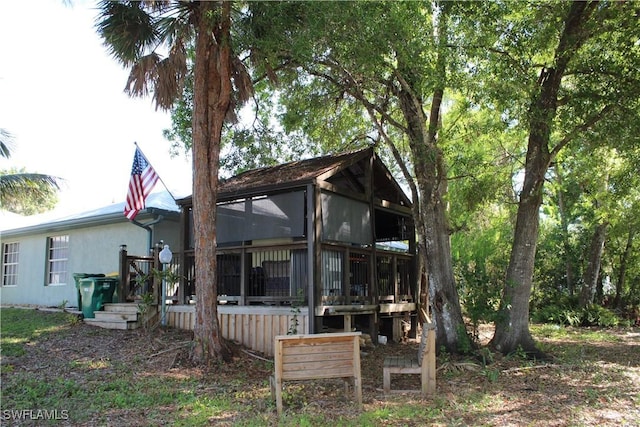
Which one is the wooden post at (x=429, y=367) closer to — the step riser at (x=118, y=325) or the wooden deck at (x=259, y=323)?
the wooden deck at (x=259, y=323)

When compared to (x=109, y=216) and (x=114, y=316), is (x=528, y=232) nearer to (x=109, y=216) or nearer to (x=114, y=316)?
(x=114, y=316)

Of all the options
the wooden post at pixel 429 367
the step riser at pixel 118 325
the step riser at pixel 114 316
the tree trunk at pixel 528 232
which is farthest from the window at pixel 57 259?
the tree trunk at pixel 528 232

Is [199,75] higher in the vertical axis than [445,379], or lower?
higher

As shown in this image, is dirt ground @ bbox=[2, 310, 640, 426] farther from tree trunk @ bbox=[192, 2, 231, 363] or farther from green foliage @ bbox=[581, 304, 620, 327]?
green foliage @ bbox=[581, 304, 620, 327]

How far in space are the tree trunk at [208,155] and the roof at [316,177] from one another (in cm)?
169

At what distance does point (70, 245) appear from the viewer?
1556 cm

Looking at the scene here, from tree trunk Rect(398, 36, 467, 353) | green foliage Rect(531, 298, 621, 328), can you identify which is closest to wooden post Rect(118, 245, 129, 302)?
tree trunk Rect(398, 36, 467, 353)

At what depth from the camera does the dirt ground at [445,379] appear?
239 inches

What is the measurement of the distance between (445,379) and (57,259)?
13.2 meters

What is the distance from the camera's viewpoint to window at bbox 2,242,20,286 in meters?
17.6

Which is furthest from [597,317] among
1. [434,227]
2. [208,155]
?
[208,155]

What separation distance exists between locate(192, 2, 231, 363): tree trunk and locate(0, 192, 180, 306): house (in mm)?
4810

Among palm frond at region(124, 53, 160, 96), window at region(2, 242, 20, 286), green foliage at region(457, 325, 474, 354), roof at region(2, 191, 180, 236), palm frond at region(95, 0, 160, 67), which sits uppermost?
palm frond at region(95, 0, 160, 67)

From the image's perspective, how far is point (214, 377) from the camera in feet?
25.3
